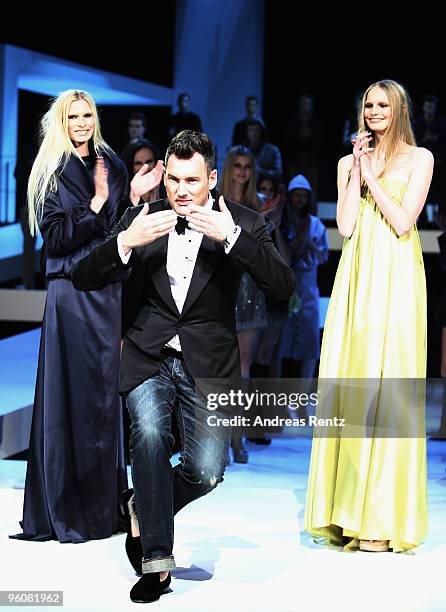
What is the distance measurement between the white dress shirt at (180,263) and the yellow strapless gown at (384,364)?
1.04m

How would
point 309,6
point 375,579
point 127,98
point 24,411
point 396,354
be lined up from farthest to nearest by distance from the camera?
point 127,98, point 309,6, point 24,411, point 396,354, point 375,579

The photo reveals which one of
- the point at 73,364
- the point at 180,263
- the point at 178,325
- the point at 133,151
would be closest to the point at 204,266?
the point at 180,263

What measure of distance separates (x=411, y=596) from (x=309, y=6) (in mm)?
14756

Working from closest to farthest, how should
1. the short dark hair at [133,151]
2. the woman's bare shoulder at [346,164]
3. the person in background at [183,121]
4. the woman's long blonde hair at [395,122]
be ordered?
the woman's long blonde hair at [395,122] → the woman's bare shoulder at [346,164] → the short dark hair at [133,151] → the person in background at [183,121]

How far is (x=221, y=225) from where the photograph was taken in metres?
3.55

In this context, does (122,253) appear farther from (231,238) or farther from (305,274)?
(305,274)

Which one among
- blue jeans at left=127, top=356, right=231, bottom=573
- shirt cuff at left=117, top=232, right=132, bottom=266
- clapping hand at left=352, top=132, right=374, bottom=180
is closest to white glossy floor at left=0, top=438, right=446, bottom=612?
blue jeans at left=127, top=356, right=231, bottom=573

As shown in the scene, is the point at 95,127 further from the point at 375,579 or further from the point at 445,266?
the point at 445,266

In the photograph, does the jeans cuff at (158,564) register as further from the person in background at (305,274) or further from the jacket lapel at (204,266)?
the person in background at (305,274)

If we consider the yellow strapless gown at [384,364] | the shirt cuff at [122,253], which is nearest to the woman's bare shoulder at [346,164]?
the yellow strapless gown at [384,364]

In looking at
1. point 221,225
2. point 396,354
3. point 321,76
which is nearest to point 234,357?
point 221,225

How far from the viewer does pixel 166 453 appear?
375cm

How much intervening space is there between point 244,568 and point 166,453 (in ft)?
2.62

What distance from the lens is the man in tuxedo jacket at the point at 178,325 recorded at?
12.1 feet
